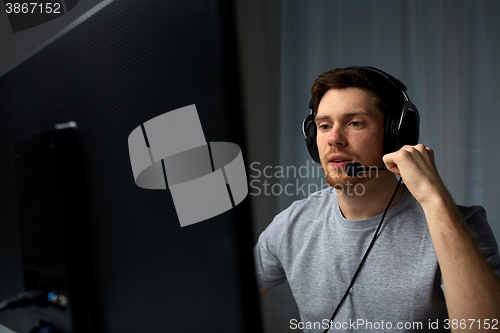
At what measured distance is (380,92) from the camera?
3.20 ft

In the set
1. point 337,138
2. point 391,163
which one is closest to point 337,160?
point 337,138

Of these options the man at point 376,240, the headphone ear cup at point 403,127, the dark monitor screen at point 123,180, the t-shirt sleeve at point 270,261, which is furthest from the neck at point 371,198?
the dark monitor screen at point 123,180

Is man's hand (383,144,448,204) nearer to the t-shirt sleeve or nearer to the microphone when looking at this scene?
the microphone

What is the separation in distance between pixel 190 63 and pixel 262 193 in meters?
1.80

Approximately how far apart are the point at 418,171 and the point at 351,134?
251 mm

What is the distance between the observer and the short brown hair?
950 millimetres

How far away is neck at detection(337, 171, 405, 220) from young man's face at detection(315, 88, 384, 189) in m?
0.03

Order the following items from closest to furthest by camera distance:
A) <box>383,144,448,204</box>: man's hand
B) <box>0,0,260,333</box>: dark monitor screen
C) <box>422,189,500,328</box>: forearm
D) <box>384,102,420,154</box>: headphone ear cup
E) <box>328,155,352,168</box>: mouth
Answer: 1. <box>0,0,260,333</box>: dark monitor screen
2. <box>422,189,500,328</box>: forearm
3. <box>383,144,448,204</box>: man's hand
4. <box>384,102,420,154</box>: headphone ear cup
5. <box>328,155,352,168</box>: mouth

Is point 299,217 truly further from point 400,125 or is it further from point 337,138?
point 400,125

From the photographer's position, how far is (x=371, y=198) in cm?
96

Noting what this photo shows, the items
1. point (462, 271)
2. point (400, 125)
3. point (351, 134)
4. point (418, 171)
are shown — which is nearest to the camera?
point (462, 271)

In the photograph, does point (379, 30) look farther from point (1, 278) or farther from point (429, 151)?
point (1, 278)

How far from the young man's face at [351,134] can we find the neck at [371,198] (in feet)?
0.09

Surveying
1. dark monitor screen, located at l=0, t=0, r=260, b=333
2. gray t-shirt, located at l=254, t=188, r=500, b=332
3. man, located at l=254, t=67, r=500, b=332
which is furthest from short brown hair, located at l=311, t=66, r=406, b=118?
A: dark monitor screen, located at l=0, t=0, r=260, b=333
